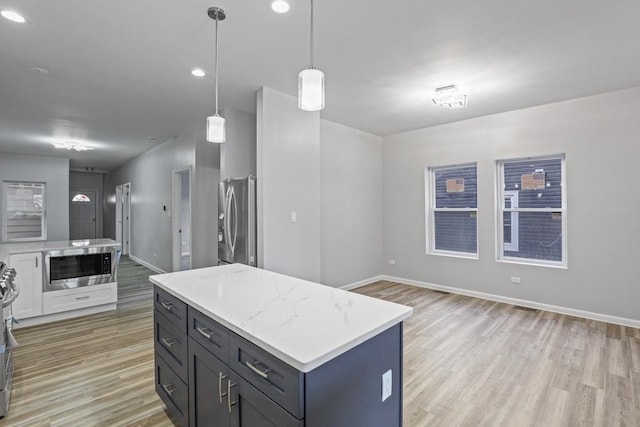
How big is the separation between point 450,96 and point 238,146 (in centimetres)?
273

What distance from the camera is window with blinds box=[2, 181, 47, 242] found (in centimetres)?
686

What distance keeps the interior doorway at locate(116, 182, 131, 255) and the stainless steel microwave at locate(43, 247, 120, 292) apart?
4.88 meters

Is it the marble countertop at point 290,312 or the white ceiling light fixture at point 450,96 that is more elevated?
the white ceiling light fixture at point 450,96

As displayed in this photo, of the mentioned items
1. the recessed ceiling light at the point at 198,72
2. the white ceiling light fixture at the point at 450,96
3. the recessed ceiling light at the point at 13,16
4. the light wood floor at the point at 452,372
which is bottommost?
the light wood floor at the point at 452,372

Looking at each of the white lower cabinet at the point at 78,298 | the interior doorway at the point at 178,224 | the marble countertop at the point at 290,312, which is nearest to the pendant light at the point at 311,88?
the marble countertop at the point at 290,312

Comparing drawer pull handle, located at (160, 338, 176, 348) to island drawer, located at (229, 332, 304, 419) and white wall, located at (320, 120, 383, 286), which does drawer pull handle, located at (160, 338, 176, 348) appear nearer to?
island drawer, located at (229, 332, 304, 419)

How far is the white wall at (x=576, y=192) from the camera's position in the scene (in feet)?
11.8

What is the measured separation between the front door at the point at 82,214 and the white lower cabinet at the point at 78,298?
24.2 feet

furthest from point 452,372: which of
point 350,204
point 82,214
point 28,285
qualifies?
point 82,214

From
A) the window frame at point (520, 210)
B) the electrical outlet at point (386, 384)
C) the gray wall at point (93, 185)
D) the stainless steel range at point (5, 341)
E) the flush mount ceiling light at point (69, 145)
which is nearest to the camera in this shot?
the electrical outlet at point (386, 384)

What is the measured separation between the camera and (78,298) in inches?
154

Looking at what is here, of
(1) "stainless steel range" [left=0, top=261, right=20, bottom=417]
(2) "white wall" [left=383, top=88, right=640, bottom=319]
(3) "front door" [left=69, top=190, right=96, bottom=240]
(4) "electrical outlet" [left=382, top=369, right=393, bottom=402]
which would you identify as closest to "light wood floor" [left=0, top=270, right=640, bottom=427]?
(1) "stainless steel range" [left=0, top=261, right=20, bottom=417]

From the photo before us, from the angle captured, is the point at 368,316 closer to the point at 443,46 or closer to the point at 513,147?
the point at 443,46

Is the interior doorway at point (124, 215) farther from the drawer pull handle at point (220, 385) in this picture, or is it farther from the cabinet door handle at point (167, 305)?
the drawer pull handle at point (220, 385)
